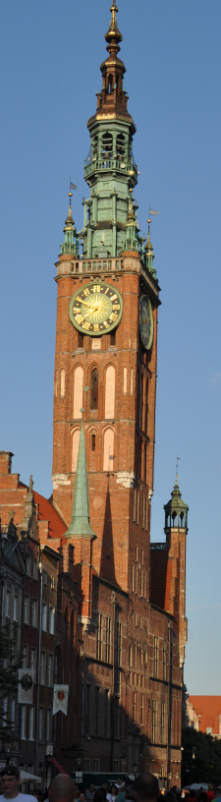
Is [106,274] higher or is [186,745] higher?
[106,274]

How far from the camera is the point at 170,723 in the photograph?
91375 mm

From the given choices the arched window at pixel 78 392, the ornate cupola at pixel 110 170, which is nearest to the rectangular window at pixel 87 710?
the arched window at pixel 78 392

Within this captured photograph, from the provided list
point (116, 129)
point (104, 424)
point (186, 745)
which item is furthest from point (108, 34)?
point (186, 745)

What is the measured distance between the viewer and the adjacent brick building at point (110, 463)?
68.9 meters

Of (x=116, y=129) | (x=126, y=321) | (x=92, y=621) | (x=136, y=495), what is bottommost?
(x=92, y=621)

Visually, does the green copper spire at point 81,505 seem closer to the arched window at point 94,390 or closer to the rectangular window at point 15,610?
the arched window at point 94,390

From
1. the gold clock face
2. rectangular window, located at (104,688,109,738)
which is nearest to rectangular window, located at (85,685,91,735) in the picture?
rectangular window, located at (104,688,109,738)

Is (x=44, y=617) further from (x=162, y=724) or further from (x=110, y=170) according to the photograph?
(x=110, y=170)

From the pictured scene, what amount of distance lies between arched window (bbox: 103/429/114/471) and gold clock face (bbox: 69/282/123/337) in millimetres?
5977

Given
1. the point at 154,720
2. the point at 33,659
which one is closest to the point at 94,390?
the point at 154,720

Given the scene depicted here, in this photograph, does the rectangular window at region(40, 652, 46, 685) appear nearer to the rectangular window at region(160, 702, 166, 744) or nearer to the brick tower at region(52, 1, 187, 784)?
the brick tower at region(52, 1, 187, 784)

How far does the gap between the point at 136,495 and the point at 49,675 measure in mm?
22261

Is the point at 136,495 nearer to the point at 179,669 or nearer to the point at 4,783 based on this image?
the point at 179,669

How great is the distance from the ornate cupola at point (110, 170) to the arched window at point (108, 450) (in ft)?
36.5
